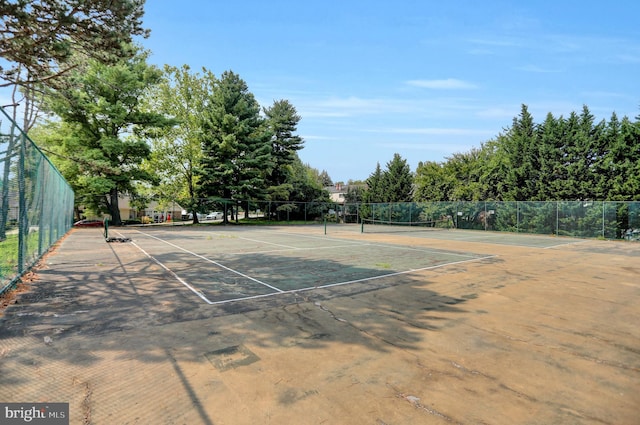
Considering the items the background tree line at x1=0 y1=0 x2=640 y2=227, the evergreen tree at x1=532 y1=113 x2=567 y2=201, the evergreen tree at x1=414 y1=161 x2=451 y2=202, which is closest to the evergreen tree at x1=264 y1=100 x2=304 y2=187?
the background tree line at x1=0 y1=0 x2=640 y2=227

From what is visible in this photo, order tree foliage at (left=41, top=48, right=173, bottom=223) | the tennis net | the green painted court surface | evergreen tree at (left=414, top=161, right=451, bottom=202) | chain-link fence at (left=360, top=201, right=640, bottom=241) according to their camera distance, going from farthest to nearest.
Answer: evergreen tree at (left=414, top=161, right=451, bottom=202) → the tennis net → tree foliage at (left=41, top=48, right=173, bottom=223) → chain-link fence at (left=360, top=201, right=640, bottom=241) → the green painted court surface

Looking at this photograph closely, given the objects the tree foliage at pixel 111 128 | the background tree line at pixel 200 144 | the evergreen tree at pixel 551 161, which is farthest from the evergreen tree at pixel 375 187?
the tree foliage at pixel 111 128

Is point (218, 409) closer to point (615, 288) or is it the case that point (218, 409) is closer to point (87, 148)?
point (615, 288)

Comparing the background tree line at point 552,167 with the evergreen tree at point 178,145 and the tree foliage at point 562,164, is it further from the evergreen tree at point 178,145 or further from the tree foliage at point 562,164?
the evergreen tree at point 178,145

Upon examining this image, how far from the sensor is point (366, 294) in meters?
6.19

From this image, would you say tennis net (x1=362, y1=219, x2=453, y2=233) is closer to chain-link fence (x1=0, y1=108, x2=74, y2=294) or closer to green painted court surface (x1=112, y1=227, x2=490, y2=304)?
green painted court surface (x1=112, y1=227, x2=490, y2=304)

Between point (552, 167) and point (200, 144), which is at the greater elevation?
point (200, 144)

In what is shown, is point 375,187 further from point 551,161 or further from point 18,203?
point 18,203

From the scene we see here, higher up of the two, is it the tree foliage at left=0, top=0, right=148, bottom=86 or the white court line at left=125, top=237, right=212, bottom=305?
the tree foliage at left=0, top=0, right=148, bottom=86

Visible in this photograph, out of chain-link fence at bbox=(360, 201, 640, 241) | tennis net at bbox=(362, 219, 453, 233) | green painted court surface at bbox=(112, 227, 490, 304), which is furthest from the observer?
tennis net at bbox=(362, 219, 453, 233)

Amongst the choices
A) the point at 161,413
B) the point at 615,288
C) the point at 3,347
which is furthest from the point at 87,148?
the point at 615,288

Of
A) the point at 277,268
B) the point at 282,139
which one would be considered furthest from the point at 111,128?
the point at 277,268

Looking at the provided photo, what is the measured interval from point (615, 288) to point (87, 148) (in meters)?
34.5

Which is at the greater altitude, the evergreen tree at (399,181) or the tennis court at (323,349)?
the evergreen tree at (399,181)
